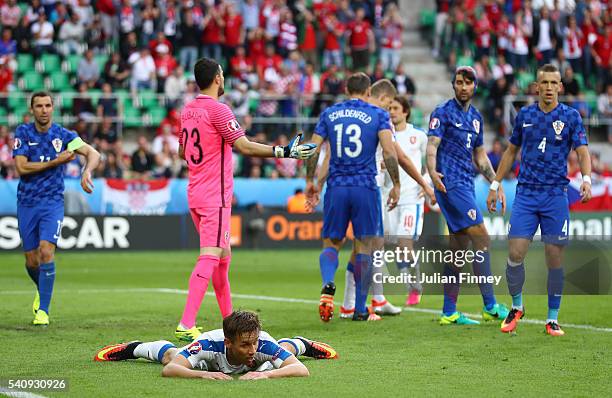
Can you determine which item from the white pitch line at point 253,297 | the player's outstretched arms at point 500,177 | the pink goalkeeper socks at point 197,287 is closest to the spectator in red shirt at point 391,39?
the white pitch line at point 253,297

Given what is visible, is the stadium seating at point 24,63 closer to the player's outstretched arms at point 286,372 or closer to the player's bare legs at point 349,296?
the player's bare legs at point 349,296

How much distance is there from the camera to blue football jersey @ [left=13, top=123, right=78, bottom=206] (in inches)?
484

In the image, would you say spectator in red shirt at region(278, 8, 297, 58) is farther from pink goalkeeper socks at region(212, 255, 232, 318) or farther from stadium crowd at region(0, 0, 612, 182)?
pink goalkeeper socks at region(212, 255, 232, 318)

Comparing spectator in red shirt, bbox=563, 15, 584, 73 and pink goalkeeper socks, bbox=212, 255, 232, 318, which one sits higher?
spectator in red shirt, bbox=563, 15, 584, 73

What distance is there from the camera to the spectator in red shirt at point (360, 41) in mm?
30969

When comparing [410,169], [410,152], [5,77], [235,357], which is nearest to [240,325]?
[235,357]

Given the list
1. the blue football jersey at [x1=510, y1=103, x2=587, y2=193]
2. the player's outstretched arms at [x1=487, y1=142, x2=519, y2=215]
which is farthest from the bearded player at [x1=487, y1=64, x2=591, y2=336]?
the player's outstretched arms at [x1=487, y1=142, x2=519, y2=215]

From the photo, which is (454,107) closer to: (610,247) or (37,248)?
(37,248)

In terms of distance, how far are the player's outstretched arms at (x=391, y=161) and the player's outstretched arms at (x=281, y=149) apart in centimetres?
237

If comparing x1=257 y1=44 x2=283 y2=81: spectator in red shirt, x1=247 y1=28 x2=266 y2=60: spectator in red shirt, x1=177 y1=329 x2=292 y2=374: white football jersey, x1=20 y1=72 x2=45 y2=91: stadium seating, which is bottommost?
x1=177 y1=329 x2=292 y2=374: white football jersey

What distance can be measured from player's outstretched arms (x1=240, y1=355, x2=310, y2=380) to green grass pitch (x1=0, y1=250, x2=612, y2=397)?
77 mm

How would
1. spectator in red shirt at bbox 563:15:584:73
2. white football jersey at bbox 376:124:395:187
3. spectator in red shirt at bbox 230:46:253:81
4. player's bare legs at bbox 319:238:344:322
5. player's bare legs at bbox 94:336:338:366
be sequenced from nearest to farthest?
1. player's bare legs at bbox 94:336:338:366
2. player's bare legs at bbox 319:238:344:322
3. white football jersey at bbox 376:124:395:187
4. spectator in red shirt at bbox 230:46:253:81
5. spectator in red shirt at bbox 563:15:584:73

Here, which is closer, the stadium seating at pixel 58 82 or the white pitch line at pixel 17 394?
the white pitch line at pixel 17 394
